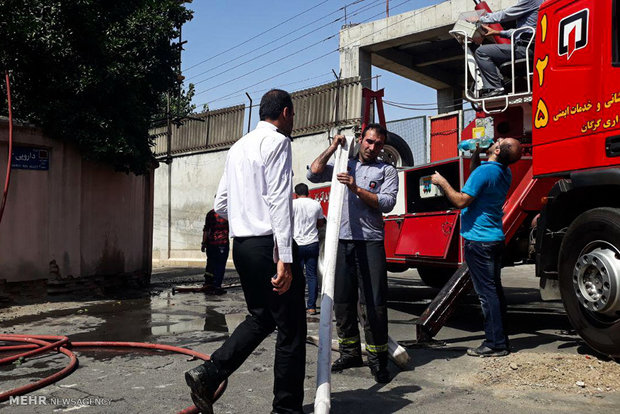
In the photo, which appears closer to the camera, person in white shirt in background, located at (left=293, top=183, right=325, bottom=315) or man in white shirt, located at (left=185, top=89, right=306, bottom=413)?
man in white shirt, located at (left=185, top=89, right=306, bottom=413)

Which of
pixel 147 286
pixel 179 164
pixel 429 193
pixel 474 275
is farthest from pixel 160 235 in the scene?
pixel 474 275

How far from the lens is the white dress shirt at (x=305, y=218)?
24.7 feet

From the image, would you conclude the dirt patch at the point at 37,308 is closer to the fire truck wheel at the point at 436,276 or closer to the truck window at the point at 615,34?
the fire truck wheel at the point at 436,276

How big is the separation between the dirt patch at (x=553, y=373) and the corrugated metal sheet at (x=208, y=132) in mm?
14955

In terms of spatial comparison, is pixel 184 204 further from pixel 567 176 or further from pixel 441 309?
pixel 567 176

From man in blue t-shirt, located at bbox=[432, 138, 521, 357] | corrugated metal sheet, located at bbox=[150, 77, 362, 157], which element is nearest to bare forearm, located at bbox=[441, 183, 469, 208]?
man in blue t-shirt, located at bbox=[432, 138, 521, 357]

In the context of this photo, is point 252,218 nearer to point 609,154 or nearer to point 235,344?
point 235,344

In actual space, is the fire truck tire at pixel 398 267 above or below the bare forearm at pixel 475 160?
below

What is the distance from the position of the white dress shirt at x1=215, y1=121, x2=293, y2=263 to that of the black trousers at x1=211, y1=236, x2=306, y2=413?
3.9 inches

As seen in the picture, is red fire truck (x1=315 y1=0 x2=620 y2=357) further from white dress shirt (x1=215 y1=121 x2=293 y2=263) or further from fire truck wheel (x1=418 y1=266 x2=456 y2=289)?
fire truck wheel (x1=418 y1=266 x2=456 y2=289)

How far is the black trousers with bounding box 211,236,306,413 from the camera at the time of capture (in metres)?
3.28

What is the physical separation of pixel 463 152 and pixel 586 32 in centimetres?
197

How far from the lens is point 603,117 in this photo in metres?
4.51

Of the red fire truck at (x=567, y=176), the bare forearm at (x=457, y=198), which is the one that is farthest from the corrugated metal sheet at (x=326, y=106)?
the bare forearm at (x=457, y=198)
